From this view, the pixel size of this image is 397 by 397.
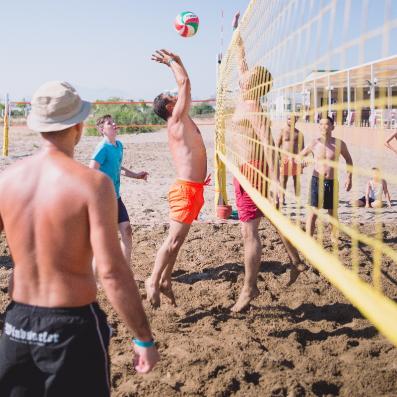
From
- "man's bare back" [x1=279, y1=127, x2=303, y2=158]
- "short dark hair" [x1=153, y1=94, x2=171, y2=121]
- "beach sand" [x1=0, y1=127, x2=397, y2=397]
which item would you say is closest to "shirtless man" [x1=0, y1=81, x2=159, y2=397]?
"beach sand" [x1=0, y1=127, x2=397, y2=397]

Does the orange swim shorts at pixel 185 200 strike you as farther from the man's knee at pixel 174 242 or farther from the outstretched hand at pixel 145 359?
the outstretched hand at pixel 145 359

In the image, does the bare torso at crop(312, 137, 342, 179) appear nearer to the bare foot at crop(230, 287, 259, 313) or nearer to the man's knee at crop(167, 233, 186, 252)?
the bare foot at crop(230, 287, 259, 313)

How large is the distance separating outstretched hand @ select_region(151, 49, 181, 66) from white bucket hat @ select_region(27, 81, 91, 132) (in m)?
2.42

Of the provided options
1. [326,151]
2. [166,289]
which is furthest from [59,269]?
[326,151]

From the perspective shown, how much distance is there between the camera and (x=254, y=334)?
411 cm

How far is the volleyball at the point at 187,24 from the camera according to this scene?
6820 mm

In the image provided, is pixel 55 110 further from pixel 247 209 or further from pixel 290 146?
pixel 247 209

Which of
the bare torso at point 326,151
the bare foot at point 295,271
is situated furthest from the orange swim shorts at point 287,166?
the bare foot at point 295,271

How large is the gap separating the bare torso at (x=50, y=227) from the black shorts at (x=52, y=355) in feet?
0.20

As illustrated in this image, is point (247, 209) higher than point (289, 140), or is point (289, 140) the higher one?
point (289, 140)

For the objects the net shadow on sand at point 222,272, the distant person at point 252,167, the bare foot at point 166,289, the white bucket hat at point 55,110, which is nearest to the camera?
the white bucket hat at point 55,110

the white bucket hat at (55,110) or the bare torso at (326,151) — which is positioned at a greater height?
the white bucket hat at (55,110)

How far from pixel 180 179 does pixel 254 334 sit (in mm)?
1404

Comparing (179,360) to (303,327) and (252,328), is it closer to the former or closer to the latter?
(252,328)
